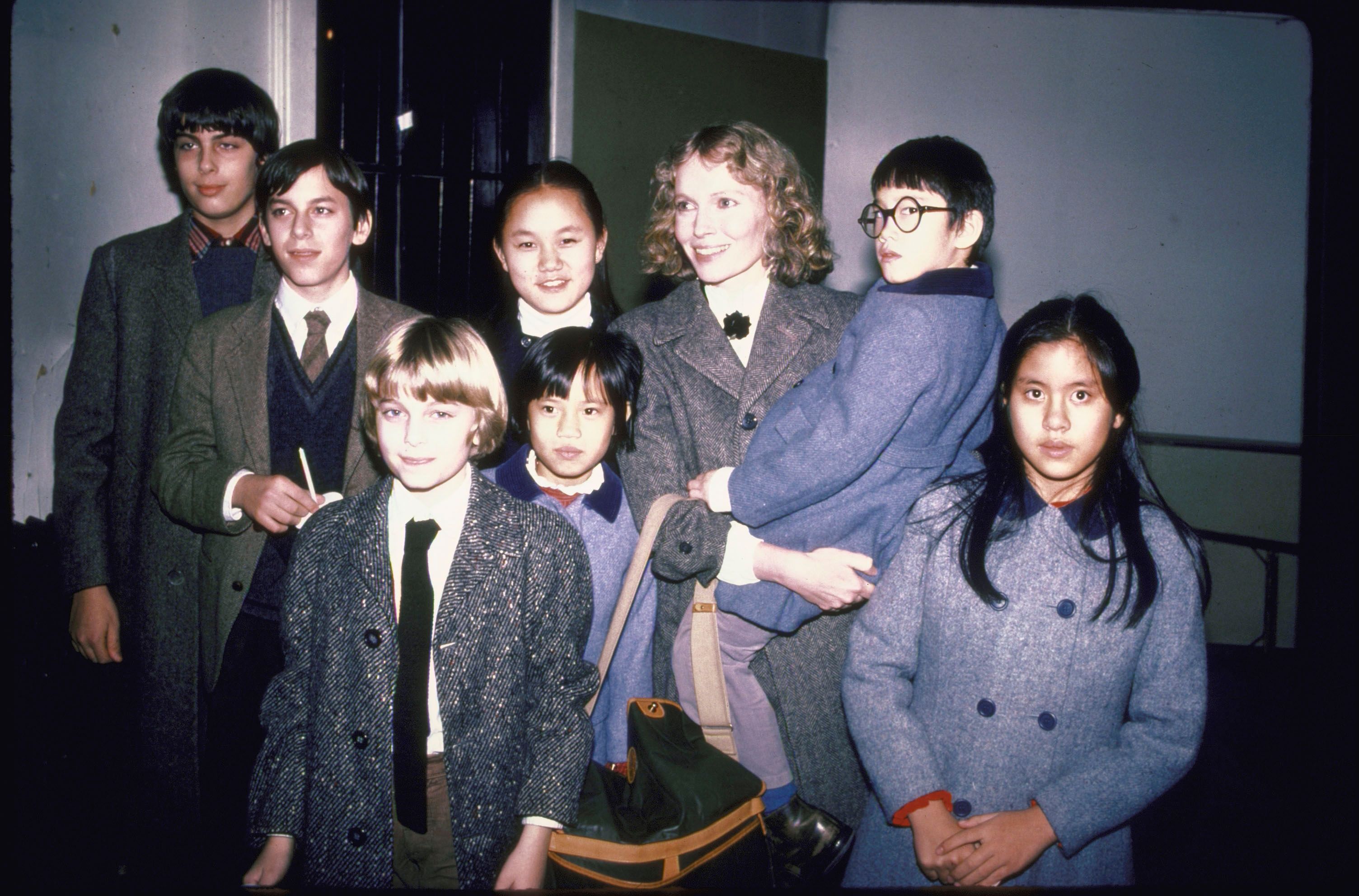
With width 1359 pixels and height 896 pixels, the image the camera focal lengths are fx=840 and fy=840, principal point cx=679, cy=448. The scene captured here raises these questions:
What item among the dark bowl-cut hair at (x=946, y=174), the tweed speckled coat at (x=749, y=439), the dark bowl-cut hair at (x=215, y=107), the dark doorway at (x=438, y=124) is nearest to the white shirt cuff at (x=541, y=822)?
the tweed speckled coat at (x=749, y=439)

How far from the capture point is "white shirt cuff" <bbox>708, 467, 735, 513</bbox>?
194 centimetres

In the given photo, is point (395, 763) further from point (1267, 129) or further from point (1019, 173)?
point (1267, 129)

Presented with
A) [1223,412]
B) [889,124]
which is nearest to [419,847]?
[889,124]

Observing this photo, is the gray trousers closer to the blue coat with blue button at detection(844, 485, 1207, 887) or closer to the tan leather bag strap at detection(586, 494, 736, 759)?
the tan leather bag strap at detection(586, 494, 736, 759)

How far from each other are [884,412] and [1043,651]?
58 cm

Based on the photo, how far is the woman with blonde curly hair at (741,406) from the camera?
6.69 ft

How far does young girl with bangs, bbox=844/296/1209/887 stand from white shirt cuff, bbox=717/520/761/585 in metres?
0.30

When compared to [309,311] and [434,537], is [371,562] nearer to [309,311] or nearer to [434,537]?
[434,537]

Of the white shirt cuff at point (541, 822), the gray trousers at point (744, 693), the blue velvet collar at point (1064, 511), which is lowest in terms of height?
the white shirt cuff at point (541, 822)

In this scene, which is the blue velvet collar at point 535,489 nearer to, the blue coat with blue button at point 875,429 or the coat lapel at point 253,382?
the blue coat with blue button at point 875,429

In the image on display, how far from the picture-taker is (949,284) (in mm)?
1790

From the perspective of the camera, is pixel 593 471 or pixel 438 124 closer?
pixel 593 471

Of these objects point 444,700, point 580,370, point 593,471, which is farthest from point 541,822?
point 580,370

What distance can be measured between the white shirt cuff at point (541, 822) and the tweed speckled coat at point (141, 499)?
4.03 feet
